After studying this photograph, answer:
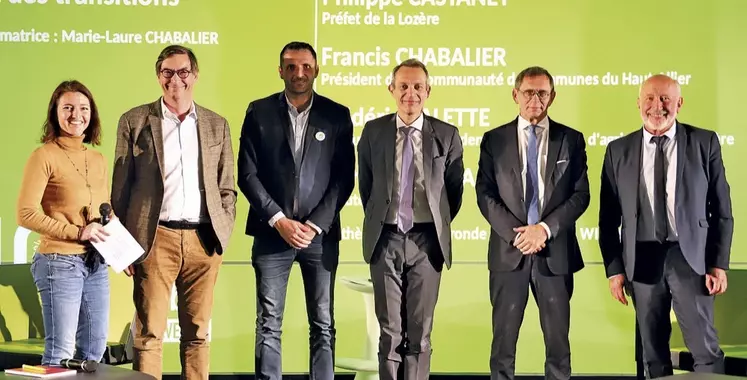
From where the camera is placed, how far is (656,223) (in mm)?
4223

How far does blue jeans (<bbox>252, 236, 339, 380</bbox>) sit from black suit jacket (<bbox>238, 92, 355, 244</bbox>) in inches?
4.0

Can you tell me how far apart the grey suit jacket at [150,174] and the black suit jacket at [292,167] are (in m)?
0.13

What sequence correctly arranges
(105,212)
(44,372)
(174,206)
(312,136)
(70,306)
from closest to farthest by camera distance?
(44,372)
(70,306)
(105,212)
(174,206)
(312,136)

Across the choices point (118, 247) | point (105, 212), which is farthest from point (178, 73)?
point (118, 247)

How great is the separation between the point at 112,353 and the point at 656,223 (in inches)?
108

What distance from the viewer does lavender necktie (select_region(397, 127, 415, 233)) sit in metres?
4.30

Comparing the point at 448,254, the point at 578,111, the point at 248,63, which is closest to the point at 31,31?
the point at 248,63

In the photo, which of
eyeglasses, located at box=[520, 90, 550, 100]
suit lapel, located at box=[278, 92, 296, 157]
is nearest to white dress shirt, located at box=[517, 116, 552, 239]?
eyeglasses, located at box=[520, 90, 550, 100]

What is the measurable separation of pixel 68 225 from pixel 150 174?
0.48 meters

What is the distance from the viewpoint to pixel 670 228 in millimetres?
4219

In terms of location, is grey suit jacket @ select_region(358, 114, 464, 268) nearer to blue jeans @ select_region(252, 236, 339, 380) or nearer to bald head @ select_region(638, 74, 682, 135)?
blue jeans @ select_region(252, 236, 339, 380)

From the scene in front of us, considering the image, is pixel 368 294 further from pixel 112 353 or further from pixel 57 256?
pixel 57 256

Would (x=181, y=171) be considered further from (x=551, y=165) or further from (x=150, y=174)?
(x=551, y=165)

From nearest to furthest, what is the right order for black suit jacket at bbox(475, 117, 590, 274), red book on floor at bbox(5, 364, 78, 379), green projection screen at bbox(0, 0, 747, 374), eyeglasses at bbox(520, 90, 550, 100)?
1. red book on floor at bbox(5, 364, 78, 379)
2. black suit jacket at bbox(475, 117, 590, 274)
3. eyeglasses at bbox(520, 90, 550, 100)
4. green projection screen at bbox(0, 0, 747, 374)
